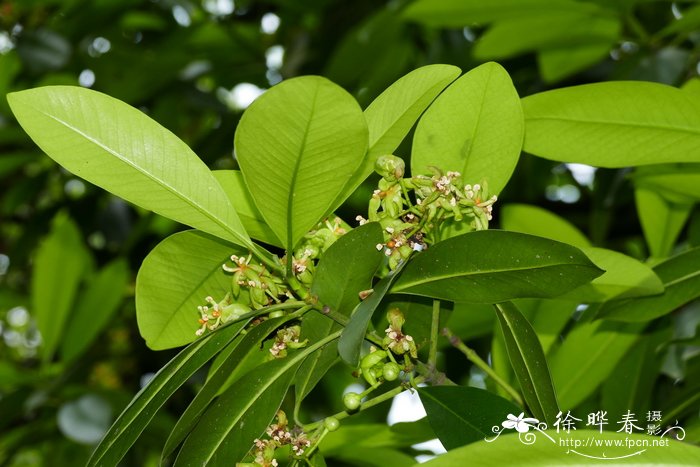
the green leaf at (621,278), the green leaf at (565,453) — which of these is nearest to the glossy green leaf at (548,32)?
the green leaf at (621,278)

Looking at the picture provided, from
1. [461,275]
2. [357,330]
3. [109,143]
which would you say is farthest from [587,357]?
[109,143]

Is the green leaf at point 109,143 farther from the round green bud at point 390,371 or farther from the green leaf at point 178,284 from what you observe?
the round green bud at point 390,371

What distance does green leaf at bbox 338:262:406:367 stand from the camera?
61 cm

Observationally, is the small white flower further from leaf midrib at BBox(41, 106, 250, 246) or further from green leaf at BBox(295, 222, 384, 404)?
leaf midrib at BBox(41, 106, 250, 246)

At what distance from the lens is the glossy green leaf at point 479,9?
1.43 m

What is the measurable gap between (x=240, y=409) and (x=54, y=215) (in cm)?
188

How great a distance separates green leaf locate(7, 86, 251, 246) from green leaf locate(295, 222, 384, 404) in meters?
0.13

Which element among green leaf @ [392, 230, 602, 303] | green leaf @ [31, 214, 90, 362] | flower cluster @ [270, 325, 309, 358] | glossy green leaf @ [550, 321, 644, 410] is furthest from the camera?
green leaf @ [31, 214, 90, 362]

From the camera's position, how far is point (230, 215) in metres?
0.73

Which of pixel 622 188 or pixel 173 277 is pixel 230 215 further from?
pixel 622 188

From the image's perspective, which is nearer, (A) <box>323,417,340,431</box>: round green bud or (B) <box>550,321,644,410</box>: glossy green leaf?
(A) <box>323,417,340,431</box>: round green bud

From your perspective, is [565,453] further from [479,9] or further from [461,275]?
[479,9]

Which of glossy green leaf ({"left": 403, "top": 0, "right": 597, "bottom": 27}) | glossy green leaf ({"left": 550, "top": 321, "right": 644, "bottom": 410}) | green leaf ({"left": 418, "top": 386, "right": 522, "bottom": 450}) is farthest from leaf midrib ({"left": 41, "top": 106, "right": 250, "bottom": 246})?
glossy green leaf ({"left": 403, "top": 0, "right": 597, "bottom": 27})

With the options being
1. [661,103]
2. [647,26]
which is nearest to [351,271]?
[661,103]
